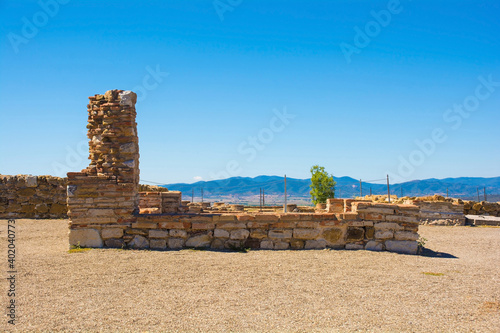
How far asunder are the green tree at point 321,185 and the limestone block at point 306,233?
26921mm

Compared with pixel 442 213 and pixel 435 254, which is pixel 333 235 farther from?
pixel 442 213

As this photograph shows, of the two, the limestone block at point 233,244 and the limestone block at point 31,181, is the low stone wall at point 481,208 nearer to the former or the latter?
the limestone block at point 233,244

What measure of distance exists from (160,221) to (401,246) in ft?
20.7

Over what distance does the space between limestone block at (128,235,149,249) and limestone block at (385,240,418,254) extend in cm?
628

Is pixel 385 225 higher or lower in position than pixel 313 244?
higher


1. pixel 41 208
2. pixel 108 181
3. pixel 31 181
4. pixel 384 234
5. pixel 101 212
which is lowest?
pixel 384 234

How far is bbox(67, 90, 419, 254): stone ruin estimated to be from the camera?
987 cm

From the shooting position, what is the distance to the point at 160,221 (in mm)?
9891

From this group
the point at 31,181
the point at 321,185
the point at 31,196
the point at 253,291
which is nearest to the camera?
the point at 253,291

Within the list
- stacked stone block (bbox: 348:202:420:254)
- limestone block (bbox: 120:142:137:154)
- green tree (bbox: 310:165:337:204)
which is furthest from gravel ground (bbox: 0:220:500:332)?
green tree (bbox: 310:165:337:204)

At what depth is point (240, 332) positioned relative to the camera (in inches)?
187

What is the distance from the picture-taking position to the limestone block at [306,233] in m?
10.0

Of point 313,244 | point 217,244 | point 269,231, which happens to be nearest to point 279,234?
point 269,231

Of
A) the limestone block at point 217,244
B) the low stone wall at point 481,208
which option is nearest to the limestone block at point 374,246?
the limestone block at point 217,244
